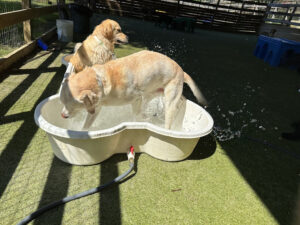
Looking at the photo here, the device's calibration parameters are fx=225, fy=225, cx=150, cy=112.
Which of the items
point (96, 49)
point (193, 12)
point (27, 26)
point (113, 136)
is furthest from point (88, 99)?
point (193, 12)

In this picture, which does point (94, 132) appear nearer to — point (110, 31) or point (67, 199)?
point (67, 199)

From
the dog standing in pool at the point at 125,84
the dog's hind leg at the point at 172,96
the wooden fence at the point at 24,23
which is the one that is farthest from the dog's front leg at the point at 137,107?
the wooden fence at the point at 24,23

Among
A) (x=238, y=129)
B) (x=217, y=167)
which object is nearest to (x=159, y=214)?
(x=217, y=167)

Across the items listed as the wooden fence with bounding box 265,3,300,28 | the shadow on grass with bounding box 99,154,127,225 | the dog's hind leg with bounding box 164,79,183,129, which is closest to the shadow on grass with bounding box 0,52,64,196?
the shadow on grass with bounding box 99,154,127,225

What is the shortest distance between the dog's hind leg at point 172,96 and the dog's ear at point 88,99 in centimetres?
112

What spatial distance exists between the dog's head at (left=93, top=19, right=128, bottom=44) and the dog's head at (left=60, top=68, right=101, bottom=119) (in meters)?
2.17

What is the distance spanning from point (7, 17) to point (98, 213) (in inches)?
173

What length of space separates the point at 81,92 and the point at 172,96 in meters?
1.34

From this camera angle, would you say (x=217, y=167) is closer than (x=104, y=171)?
No

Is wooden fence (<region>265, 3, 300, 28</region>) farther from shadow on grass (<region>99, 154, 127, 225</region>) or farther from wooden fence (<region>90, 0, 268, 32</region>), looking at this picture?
shadow on grass (<region>99, 154, 127, 225</region>)

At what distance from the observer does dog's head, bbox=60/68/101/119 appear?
97.9 inches

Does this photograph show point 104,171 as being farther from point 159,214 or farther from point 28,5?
point 28,5

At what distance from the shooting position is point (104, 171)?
274 cm

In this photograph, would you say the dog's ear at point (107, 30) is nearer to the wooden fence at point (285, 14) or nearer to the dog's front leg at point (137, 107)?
the dog's front leg at point (137, 107)
